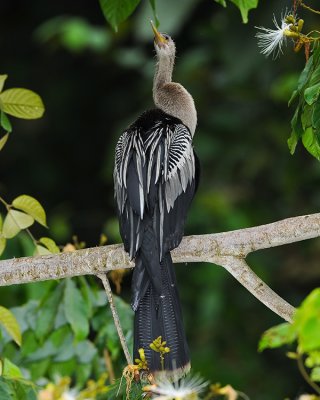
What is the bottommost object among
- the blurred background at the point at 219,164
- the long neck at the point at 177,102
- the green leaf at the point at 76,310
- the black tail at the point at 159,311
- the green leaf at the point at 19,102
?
the blurred background at the point at 219,164

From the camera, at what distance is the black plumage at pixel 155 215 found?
3221 millimetres

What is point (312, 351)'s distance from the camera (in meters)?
1.59

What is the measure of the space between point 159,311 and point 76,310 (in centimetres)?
43

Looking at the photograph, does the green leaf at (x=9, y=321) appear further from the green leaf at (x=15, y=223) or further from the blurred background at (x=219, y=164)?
the blurred background at (x=219, y=164)

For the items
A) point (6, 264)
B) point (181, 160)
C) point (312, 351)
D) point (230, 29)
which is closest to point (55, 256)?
point (6, 264)

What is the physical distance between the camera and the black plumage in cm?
322

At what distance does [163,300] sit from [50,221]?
5.53 metres

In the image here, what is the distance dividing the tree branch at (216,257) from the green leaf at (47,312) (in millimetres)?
505

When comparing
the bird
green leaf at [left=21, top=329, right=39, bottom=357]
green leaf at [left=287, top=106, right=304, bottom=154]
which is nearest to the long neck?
the bird

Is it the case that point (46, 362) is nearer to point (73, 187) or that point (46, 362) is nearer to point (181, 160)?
point (181, 160)

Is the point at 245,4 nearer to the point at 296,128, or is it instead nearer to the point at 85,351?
the point at 296,128

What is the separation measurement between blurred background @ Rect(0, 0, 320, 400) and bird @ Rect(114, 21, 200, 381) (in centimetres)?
310

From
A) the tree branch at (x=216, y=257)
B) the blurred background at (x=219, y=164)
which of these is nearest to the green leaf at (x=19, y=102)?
the tree branch at (x=216, y=257)

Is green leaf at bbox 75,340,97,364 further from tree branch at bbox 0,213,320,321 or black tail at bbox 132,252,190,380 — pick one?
tree branch at bbox 0,213,320,321
